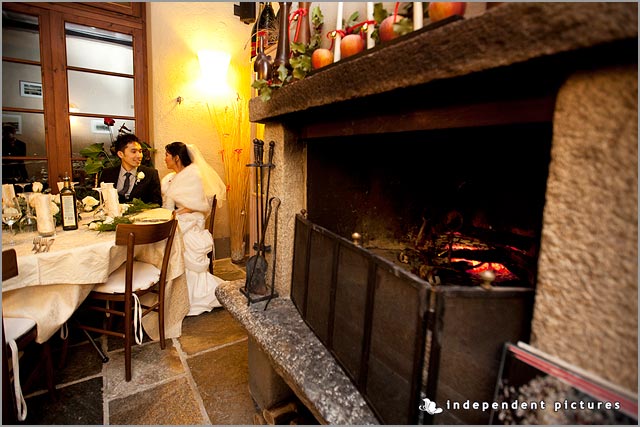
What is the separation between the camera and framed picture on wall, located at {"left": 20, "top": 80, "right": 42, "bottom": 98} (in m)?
2.96

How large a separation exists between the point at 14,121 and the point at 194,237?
210 cm

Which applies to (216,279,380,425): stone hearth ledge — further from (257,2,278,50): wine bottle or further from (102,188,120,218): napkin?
(257,2,278,50): wine bottle

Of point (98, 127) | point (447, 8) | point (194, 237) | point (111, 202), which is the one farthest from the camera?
point (98, 127)

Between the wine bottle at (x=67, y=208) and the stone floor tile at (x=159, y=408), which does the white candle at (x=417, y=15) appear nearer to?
the stone floor tile at (x=159, y=408)

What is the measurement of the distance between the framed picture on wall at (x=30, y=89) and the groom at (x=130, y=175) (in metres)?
0.82

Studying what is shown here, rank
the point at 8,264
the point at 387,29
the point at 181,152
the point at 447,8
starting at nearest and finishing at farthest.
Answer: the point at 447,8 < the point at 387,29 < the point at 8,264 < the point at 181,152

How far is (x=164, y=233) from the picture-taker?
1903mm

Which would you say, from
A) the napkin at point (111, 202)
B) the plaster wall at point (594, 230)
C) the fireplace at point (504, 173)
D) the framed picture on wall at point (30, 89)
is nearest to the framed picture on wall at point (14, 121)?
the framed picture on wall at point (30, 89)

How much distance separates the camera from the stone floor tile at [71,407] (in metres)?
1.50

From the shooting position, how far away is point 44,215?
1.75 metres

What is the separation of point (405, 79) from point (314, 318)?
945mm

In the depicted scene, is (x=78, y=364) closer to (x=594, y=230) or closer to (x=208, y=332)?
(x=208, y=332)

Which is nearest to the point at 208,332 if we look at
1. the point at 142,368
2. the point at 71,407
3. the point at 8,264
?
the point at 142,368

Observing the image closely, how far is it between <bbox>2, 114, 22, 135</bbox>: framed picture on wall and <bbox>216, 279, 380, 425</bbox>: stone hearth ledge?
2993 mm
